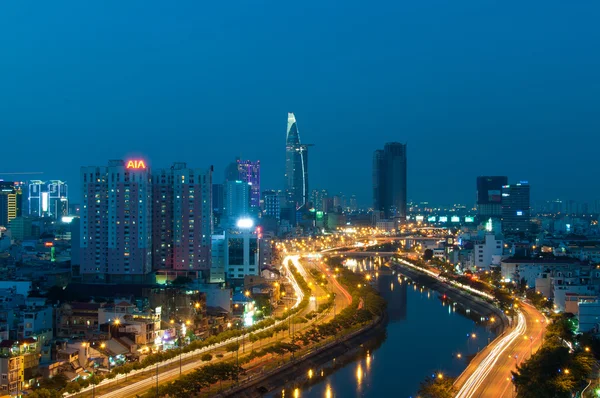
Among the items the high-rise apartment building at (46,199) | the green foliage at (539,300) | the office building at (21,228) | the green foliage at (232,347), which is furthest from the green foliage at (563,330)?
the high-rise apartment building at (46,199)

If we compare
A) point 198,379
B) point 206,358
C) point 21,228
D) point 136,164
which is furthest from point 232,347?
point 21,228

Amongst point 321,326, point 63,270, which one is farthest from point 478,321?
point 63,270

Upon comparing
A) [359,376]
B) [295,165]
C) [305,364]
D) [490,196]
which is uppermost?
[295,165]

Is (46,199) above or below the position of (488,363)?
above

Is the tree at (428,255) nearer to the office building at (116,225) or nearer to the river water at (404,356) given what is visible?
the river water at (404,356)

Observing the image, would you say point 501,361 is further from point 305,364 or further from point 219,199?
point 219,199

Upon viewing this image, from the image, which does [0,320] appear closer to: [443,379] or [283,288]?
[443,379]
